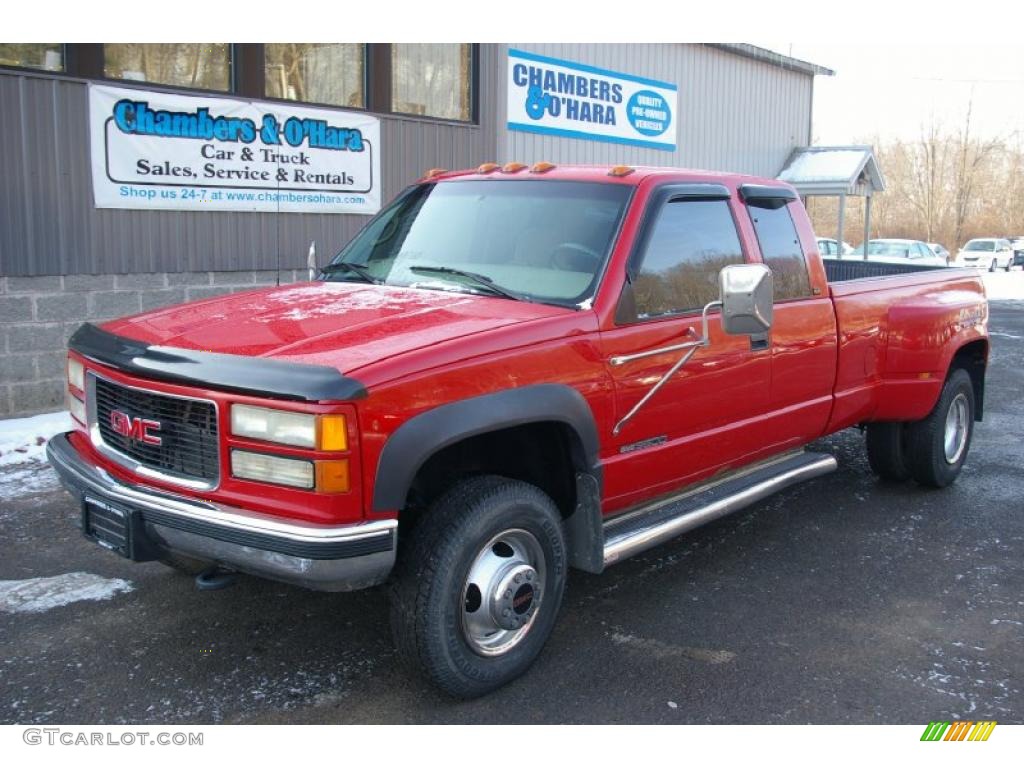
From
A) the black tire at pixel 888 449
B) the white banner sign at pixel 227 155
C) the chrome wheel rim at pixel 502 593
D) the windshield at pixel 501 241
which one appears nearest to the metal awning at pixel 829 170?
the white banner sign at pixel 227 155

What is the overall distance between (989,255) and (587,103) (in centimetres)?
2970

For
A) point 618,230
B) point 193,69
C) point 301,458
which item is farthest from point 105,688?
point 193,69

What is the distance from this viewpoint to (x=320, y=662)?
381 centimetres

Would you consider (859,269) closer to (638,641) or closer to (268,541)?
(638,641)

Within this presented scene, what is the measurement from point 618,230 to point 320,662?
215 cm

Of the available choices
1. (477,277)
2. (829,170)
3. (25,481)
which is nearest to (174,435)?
(477,277)

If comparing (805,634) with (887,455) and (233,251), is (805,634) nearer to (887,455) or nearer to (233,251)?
(887,455)

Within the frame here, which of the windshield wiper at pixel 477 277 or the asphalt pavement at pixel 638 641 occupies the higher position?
the windshield wiper at pixel 477 277

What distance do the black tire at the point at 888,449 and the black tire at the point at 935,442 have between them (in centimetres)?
4

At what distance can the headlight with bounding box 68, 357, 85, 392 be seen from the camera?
3949 millimetres

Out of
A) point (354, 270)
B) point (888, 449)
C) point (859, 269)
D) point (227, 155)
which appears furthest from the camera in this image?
point (227, 155)

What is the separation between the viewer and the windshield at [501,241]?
409 cm

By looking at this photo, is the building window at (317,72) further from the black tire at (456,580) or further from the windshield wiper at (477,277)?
the black tire at (456,580)

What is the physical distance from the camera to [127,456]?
3.58 metres
